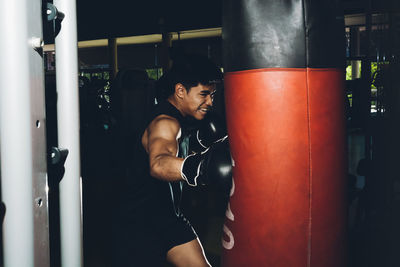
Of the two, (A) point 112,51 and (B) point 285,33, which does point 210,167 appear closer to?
(B) point 285,33

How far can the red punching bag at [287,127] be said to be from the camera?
1.21 m

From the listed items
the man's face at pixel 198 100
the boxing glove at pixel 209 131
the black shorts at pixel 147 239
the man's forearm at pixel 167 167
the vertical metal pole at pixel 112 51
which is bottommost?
the black shorts at pixel 147 239

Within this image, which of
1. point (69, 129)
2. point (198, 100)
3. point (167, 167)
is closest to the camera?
point (69, 129)

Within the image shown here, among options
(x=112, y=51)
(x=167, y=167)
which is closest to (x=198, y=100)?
(x=167, y=167)

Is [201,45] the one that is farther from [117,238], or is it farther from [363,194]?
[117,238]

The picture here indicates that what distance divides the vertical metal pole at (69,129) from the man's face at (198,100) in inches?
44.4

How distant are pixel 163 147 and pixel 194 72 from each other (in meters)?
0.48

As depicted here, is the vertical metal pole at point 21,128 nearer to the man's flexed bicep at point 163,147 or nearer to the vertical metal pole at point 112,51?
the man's flexed bicep at point 163,147

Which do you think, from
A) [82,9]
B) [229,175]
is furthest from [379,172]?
[82,9]

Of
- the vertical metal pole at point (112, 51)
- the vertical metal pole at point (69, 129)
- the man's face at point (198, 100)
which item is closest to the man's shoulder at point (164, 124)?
the man's face at point (198, 100)

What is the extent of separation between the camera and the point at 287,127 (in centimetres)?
122

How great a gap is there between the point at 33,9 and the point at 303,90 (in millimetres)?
Result: 801

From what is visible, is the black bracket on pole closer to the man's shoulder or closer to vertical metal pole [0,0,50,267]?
vertical metal pole [0,0,50,267]

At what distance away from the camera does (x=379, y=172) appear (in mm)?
3102
